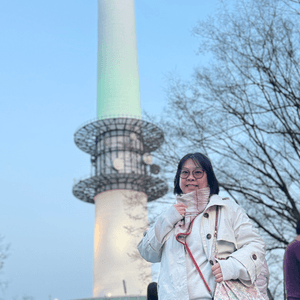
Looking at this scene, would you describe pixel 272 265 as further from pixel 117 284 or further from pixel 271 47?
pixel 117 284

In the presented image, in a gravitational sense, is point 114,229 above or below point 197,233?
above

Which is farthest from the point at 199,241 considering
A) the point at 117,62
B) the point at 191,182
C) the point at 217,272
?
the point at 117,62

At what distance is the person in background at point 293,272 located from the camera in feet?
12.1

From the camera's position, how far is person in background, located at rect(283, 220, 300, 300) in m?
3.68

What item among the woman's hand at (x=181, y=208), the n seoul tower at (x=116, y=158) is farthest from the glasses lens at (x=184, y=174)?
the n seoul tower at (x=116, y=158)

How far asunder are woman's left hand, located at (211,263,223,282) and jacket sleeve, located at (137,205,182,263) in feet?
1.31

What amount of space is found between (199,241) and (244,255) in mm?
273

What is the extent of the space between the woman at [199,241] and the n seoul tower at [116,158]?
85.8 feet

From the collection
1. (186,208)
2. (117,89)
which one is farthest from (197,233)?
(117,89)

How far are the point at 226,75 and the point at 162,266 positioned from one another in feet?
22.1

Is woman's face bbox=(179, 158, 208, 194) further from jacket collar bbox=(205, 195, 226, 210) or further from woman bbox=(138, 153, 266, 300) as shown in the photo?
jacket collar bbox=(205, 195, 226, 210)

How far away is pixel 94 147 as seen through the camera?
36.1m

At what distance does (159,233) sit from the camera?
284 cm

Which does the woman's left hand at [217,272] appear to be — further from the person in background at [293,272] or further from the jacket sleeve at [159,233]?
the person in background at [293,272]
